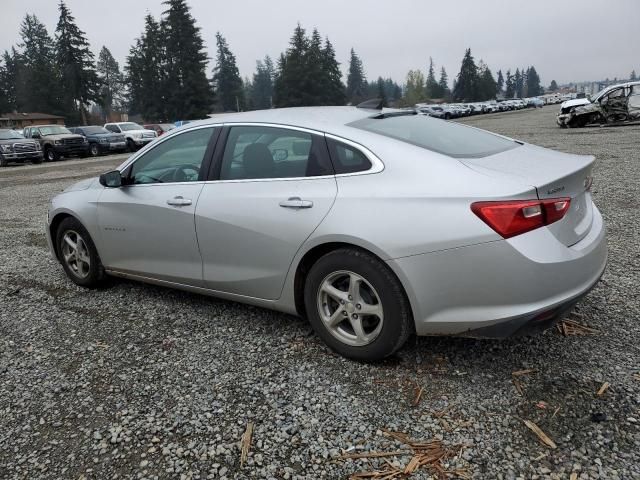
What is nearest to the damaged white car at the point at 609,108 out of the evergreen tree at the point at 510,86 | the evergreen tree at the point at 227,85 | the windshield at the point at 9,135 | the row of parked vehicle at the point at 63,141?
the row of parked vehicle at the point at 63,141

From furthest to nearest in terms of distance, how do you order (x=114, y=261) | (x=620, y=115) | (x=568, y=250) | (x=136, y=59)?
(x=136, y=59), (x=620, y=115), (x=114, y=261), (x=568, y=250)

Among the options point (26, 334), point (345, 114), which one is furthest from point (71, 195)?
point (345, 114)

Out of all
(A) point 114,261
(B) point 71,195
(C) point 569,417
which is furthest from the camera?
(B) point 71,195

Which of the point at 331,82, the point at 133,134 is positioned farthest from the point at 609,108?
the point at 331,82

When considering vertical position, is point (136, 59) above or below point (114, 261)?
above

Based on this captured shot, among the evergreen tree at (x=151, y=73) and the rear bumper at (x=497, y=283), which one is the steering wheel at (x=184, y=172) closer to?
the rear bumper at (x=497, y=283)

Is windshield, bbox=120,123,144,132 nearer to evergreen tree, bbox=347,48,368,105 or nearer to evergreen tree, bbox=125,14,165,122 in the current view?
evergreen tree, bbox=125,14,165,122

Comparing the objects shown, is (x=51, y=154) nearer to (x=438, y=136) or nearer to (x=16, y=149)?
(x=16, y=149)

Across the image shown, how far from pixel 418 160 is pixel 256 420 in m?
1.68

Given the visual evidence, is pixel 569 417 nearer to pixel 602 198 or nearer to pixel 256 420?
pixel 256 420

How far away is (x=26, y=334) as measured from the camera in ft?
12.9

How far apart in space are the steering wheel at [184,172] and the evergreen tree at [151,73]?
65136mm

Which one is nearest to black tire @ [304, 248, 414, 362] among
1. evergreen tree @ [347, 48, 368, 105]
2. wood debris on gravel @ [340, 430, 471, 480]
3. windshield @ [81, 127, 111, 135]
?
wood debris on gravel @ [340, 430, 471, 480]

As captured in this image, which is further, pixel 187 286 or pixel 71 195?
pixel 71 195
